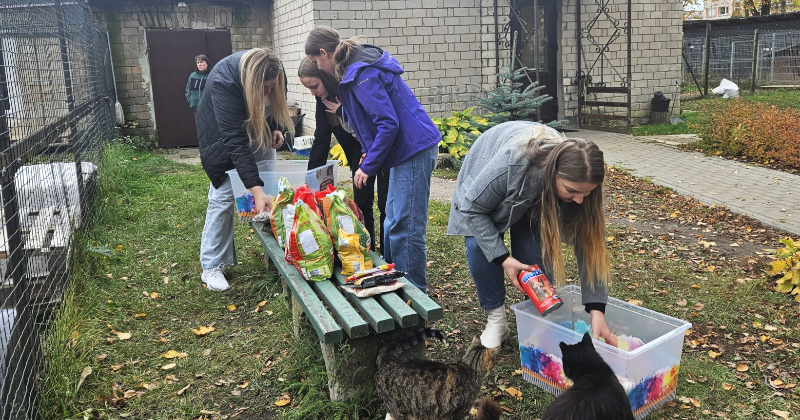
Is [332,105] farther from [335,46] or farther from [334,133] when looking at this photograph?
[335,46]

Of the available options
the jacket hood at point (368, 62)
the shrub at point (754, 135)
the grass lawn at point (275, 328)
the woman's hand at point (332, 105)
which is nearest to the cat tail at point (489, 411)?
the grass lawn at point (275, 328)

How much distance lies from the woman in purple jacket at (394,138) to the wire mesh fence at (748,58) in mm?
18664

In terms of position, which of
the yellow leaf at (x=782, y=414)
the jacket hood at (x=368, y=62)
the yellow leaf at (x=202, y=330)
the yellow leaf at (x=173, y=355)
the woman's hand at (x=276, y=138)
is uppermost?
the jacket hood at (x=368, y=62)

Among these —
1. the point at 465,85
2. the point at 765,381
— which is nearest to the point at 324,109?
the point at 765,381

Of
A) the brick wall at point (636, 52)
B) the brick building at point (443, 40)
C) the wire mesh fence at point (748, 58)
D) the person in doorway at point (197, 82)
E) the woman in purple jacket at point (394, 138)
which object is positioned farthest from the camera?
the wire mesh fence at point (748, 58)

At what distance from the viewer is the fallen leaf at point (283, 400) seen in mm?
2986

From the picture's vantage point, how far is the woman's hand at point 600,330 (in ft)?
9.31

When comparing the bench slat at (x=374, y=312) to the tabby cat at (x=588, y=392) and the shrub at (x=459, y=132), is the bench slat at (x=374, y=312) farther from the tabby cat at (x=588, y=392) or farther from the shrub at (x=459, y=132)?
the shrub at (x=459, y=132)

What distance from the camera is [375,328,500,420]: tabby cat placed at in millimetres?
2480

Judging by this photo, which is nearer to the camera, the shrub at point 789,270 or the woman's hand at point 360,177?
the woman's hand at point 360,177

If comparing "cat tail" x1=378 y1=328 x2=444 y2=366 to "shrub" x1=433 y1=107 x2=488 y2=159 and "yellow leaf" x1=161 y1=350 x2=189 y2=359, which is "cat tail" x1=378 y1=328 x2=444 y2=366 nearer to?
"yellow leaf" x1=161 y1=350 x2=189 y2=359

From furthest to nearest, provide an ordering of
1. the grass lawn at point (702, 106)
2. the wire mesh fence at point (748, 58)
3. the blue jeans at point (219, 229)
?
the wire mesh fence at point (748, 58) → the grass lawn at point (702, 106) → the blue jeans at point (219, 229)

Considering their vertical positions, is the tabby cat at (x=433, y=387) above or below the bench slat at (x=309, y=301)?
below

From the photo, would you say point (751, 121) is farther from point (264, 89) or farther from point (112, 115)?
point (112, 115)
